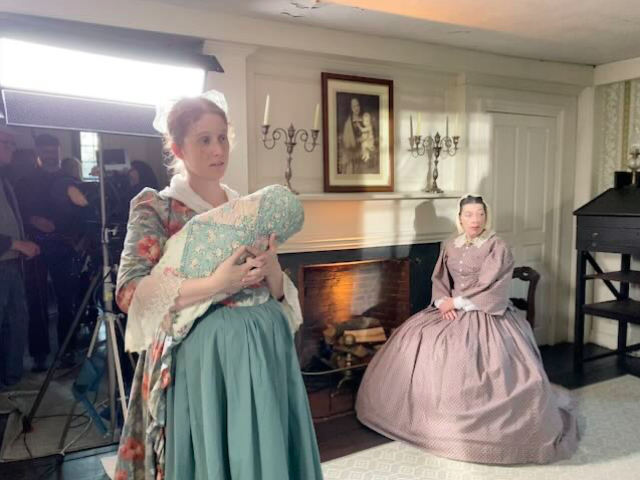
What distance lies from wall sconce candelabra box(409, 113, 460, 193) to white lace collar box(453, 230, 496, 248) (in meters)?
0.49

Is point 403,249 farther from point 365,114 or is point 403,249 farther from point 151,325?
point 151,325

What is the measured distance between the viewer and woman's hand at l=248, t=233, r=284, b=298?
50.3 inches

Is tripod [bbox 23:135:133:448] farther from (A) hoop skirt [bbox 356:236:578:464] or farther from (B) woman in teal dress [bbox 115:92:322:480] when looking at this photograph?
(A) hoop skirt [bbox 356:236:578:464]

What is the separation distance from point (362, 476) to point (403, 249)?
4.57ft

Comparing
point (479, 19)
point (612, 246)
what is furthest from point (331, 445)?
point (479, 19)

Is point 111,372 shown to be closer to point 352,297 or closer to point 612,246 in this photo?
point 352,297

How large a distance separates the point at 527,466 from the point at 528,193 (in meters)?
2.03

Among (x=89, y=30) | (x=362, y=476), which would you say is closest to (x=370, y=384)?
(x=362, y=476)

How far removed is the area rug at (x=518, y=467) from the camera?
216 cm

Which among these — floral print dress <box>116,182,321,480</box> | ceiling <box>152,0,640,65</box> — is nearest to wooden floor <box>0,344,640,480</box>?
floral print dress <box>116,182,321,480</box>

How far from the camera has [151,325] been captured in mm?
1245

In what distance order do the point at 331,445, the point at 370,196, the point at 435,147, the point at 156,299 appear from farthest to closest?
the point at 435,147, the point at 370,196, the point at 331,445, the point at 156,299

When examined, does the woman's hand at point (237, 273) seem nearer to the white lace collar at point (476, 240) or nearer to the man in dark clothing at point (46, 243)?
the man in dark clothing at point (46, 243)

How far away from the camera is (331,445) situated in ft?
8.09
